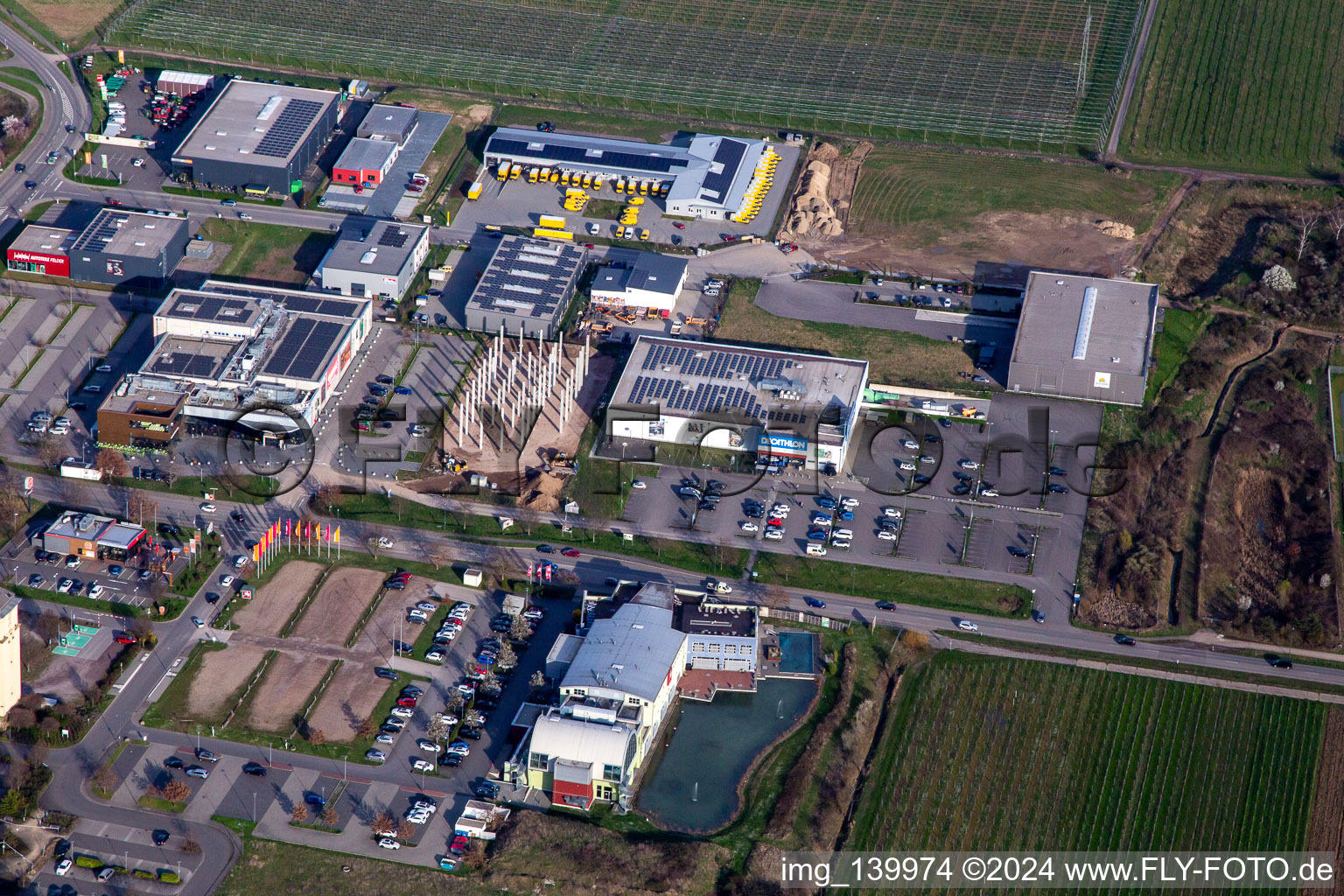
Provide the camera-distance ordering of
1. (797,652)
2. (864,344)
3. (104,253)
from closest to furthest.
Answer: (797,652), (864,344), (104,253)

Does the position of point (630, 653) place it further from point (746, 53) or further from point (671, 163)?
point (746, 53)

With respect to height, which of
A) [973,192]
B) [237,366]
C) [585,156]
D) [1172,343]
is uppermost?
[973,192]

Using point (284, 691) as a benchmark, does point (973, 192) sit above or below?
above

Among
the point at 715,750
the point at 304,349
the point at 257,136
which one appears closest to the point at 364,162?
the point at 257,136

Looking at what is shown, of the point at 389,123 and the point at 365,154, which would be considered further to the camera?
the point at 389,123

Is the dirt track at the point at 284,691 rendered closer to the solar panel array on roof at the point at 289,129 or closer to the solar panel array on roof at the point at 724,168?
the solar panel array on roof at the point at 289,129

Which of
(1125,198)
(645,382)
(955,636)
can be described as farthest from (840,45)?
(955,636)

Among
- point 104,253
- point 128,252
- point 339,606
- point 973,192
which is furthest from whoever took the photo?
point 973,192

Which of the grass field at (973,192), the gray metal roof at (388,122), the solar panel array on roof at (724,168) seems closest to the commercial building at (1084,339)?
the grass field at (973,192)

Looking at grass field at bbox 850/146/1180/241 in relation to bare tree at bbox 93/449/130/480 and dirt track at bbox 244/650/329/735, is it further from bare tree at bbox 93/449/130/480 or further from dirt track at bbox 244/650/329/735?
dirt track at bbox 244/650/329/735
